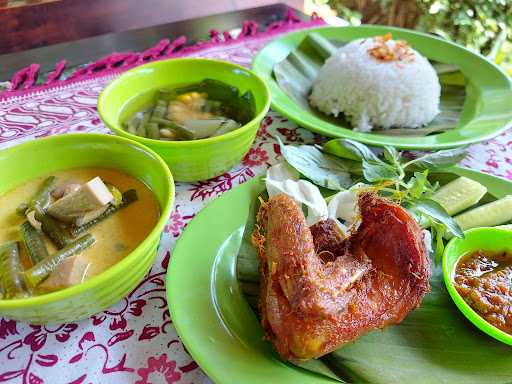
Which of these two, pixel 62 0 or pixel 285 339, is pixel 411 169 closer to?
pixel 285 339

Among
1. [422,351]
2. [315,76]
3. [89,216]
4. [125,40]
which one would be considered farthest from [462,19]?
[89,216]

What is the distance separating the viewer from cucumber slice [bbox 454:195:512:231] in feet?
5.10

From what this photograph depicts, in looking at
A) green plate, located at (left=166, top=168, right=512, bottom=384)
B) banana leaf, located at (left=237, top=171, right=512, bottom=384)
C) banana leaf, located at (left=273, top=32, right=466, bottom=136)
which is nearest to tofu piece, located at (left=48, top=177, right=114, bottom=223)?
green plate, located at (left=166, top=168, right=512, bottom=384)

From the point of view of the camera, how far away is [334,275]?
1119mm

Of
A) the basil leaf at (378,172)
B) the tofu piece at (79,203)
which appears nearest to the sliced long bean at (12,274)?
the tofu piece at (79,203)

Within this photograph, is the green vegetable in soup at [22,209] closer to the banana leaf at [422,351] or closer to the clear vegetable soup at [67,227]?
the clear vegetable soup at [67,227]

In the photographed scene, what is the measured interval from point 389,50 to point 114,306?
1.99 m

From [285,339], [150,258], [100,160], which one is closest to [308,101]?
[100,160]

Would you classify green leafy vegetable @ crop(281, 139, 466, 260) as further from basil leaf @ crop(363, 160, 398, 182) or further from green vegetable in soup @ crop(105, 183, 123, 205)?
green vegetable in soup @ crop(105, 183, 123, 205)

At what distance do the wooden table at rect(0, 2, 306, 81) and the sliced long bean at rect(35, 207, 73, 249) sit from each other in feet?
4.76

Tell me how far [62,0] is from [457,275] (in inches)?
115

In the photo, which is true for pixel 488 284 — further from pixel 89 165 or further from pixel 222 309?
pixel 89 165

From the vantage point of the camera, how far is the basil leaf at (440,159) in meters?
1.69

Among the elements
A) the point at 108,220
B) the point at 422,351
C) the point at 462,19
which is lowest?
the point at 462,19
